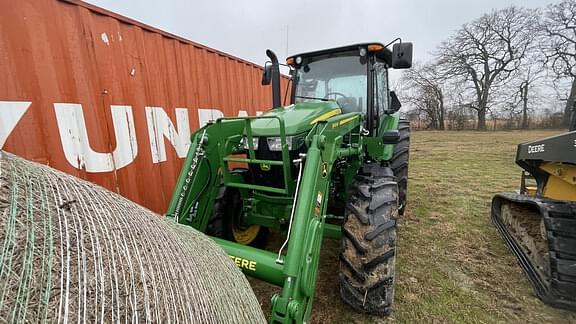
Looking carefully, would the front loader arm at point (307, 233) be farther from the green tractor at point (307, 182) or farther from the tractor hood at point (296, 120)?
the tractor hood at point (296, 120)

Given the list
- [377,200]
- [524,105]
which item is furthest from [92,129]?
[524,105]

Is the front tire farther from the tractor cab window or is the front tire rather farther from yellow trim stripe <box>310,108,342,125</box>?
the tractor cab window

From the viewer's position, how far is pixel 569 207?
2.47 meters

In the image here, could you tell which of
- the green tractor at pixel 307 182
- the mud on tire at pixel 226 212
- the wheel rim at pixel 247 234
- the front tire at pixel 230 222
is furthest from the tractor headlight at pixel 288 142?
the wheel rim at pixel 247 234

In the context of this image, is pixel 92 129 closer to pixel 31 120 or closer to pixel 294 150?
pixel 31 120

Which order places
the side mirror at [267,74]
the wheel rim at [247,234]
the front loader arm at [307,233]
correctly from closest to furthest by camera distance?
1. the front loader arm at [307,233]
2. the wheel rim at [247,234]
3. the side mirror at [267,74]

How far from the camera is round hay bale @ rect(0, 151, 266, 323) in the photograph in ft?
2.33

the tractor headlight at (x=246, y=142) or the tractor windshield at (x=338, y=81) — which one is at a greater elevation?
the tractor windshield at (x=338, y=81)

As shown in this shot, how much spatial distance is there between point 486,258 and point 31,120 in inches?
180

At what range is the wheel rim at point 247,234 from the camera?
10.0ft

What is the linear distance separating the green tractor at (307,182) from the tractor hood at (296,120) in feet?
0.03

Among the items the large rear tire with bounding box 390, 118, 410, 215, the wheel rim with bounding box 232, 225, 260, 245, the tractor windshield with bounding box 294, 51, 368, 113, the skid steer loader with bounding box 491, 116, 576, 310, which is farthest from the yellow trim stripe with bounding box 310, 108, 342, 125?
the skid steer loader with bounding box 491, 116, 576, 310

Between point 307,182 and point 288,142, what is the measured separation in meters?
0.61

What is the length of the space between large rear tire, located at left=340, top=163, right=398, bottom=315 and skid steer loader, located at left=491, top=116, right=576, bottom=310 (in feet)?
4.63
